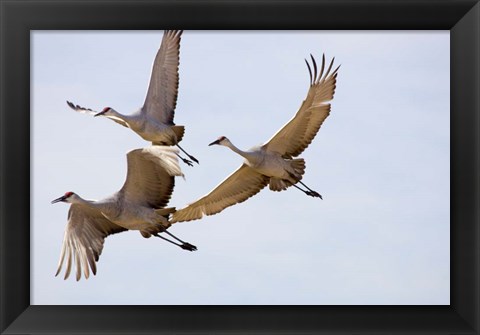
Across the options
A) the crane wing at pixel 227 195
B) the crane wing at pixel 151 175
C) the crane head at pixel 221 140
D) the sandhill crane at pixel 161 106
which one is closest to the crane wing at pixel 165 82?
the sandhill crane at pixel 161 106

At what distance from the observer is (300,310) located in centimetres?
621

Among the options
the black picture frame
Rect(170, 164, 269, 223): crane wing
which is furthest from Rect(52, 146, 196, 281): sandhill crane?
the black picture frame

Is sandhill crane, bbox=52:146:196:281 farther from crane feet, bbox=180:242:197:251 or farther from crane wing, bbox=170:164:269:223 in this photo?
crane wing, bbox=170:164:269:223

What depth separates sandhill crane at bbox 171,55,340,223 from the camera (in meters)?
8.35

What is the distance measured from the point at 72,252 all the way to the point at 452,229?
321cm

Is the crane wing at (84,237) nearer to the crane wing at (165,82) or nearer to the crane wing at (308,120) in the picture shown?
the crane wing at (165,82)

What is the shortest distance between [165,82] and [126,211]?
1.40 metres

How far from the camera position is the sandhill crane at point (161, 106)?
859cm
